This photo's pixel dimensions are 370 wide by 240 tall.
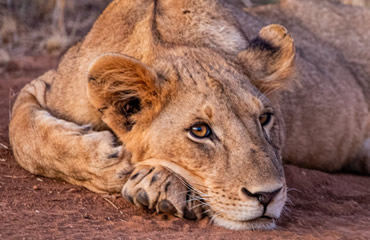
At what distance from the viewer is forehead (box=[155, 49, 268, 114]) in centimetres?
388

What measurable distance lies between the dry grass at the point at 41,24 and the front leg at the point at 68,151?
4.09m

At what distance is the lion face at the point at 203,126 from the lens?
12.0ft

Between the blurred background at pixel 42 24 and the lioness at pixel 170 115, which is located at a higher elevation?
the lioness at pixel 170 115

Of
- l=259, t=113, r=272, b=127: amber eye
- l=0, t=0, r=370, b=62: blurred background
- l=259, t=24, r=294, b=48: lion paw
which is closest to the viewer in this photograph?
l=259, t=113, r=272, b=127: amber eye

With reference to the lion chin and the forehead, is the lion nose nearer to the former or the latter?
the lion chin

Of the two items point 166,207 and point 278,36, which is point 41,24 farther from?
point 166,207

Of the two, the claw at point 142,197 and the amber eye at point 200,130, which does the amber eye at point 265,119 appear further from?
the claw at point 142,197

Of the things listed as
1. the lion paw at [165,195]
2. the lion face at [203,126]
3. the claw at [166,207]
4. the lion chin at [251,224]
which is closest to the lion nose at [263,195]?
the lion face at [203,126]

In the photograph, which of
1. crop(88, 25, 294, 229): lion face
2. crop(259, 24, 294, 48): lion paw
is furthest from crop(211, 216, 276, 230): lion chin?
crop(259, 24, 294, 48): lion paw

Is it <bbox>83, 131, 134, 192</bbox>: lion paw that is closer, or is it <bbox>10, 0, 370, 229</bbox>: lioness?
<bbox>10, 0, 370, 229</bbox>: lioness

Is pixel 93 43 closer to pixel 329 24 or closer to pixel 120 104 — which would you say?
pixel 120 104

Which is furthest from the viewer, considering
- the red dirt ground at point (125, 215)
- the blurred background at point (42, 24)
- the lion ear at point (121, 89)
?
the blurred background at point (42, 24)

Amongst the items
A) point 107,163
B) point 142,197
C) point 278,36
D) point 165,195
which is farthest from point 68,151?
point 278,36

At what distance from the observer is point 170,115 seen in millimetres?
3949
